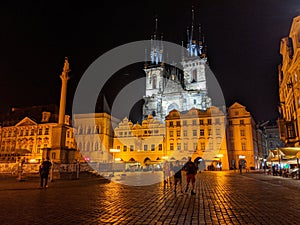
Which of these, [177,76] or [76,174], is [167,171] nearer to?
[76,174]

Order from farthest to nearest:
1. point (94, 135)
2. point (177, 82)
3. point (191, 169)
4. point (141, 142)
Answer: point (177, 82)
point (94, 135)
point (141, 142)
point (191, 169)

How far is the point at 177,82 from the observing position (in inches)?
3142

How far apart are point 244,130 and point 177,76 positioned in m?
38.1

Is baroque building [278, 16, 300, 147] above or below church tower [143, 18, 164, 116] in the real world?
below

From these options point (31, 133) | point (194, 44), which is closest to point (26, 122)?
point (31, 133)

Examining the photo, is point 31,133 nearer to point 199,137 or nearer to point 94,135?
point 94,135

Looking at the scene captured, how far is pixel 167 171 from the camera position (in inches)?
687

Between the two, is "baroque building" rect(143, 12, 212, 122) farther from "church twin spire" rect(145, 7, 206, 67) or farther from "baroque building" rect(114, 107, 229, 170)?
"baroque building" rect(114, 107, 229, 170)

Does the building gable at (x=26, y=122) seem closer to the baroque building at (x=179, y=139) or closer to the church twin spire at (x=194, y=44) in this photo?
the baroque building at (x=179, y=139)

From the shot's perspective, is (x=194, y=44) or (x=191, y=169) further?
(x=194, y=44)

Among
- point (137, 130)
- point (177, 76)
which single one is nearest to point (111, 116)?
point (137, 130)

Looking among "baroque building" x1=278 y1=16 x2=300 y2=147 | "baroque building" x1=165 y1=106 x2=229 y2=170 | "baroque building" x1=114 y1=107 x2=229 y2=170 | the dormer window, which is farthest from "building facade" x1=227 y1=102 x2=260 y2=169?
the dormer window

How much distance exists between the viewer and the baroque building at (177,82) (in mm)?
75688

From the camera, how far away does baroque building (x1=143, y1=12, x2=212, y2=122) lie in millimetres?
75688
